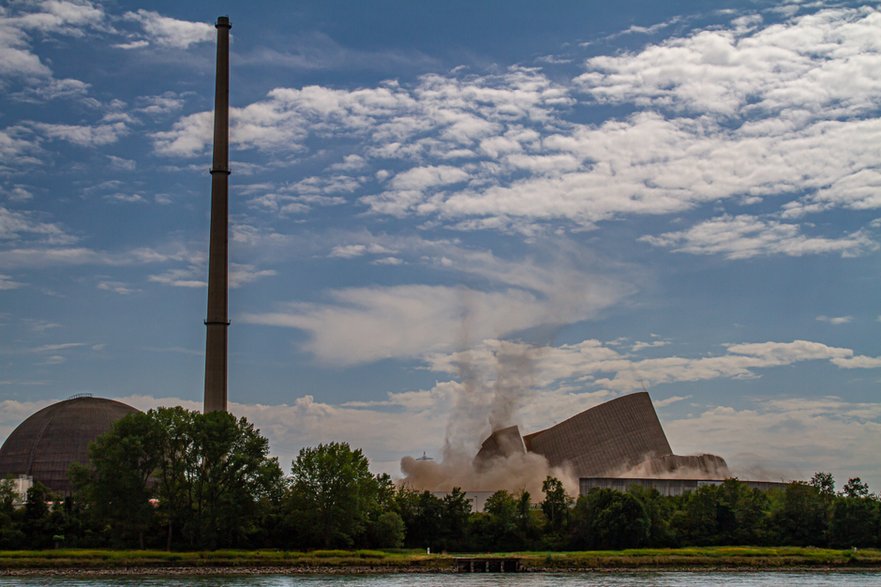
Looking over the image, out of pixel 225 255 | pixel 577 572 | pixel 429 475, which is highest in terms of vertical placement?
pixel 225 255

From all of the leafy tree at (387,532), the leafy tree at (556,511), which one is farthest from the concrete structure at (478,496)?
the leafy tree at (387,532)

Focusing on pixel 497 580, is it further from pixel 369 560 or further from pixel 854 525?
pixel 854 525

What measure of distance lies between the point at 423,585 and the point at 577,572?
17.6 metres

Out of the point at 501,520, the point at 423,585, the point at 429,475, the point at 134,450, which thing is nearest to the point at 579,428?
the point at 429,475

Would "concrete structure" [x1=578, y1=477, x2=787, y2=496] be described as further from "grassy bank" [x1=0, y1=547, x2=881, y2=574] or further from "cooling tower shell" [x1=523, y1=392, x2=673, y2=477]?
Answer: "grassy bank" [x1=0, y1=547, x2=881, y2=574]

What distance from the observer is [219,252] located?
107 meters

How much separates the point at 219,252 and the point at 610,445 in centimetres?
6213

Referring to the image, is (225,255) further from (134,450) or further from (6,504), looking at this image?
(6,504)

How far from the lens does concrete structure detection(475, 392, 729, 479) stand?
472 ft

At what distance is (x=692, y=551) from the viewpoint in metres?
96.8

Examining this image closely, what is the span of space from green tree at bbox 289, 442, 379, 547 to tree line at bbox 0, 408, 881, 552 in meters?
0.10

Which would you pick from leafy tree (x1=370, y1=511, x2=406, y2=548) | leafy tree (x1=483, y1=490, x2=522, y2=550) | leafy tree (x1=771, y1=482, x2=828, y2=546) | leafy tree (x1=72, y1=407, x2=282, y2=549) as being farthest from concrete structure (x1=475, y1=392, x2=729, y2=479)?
leafy tree (x1=72, y1=407, x2=282, y2=549)

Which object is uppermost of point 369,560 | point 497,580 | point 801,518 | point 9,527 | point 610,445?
point 610,445

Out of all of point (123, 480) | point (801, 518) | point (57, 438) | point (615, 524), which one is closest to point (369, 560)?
point (123, 480)
